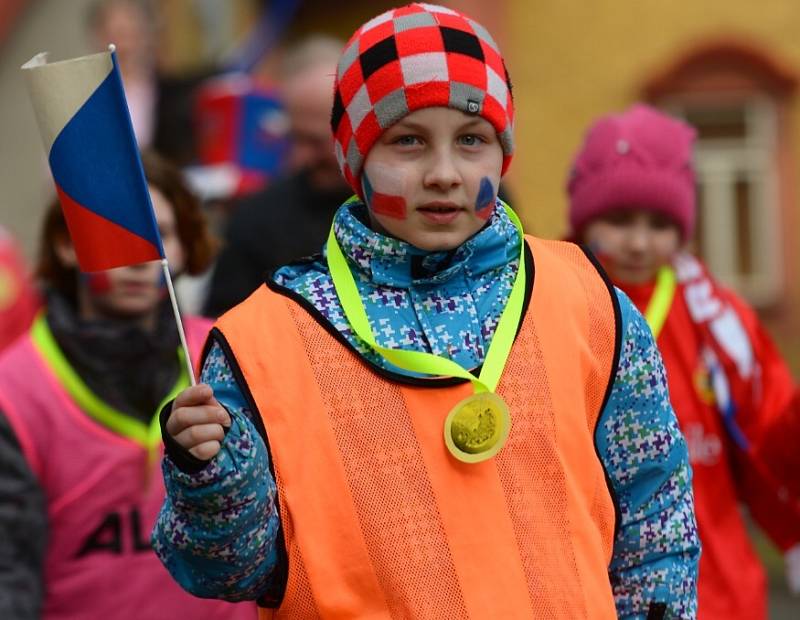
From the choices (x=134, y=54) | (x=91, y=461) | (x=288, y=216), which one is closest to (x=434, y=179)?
(x=91, y=461)

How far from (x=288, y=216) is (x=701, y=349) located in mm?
1756

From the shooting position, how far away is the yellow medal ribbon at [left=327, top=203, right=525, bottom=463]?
10.0 feet

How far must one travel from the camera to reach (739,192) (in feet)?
47.7

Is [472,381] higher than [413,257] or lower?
lower

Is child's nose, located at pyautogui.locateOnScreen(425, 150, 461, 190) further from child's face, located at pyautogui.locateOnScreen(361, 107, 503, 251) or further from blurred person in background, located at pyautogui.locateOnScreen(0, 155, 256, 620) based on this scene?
blurred person in background, located at pyautogui.locateOnScreen(0, 155, 256, 620)

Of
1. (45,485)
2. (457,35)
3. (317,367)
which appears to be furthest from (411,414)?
(45,485)

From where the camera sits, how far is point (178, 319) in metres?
3.05

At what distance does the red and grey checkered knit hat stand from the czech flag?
1.36 feet

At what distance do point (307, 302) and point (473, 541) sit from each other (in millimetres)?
514

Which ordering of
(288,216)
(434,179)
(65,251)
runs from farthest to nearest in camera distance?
(288,216), (65,251), (434,179)

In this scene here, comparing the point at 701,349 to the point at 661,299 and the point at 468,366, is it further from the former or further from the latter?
the point at 468,366

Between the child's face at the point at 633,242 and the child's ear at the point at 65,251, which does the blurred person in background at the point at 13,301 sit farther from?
the child's face at the point at 633,242

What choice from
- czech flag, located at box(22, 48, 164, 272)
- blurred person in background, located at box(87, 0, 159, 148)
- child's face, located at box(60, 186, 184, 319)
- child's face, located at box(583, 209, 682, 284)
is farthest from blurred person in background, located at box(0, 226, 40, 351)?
czech flag, located at box(22, 48, 164, 272)

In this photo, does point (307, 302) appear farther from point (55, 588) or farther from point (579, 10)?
point (579, 10)
